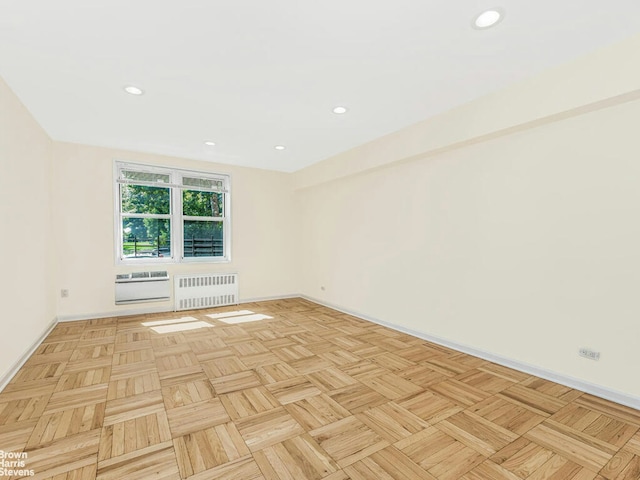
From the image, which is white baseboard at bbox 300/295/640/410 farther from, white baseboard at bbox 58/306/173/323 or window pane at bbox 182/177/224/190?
window pane at bbox 182/177/224/190

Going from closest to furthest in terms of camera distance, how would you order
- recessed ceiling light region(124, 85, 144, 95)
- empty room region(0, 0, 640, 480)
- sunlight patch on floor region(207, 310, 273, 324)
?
empty room region(0, 0, 640, 480)
recessed ceiling light region(124, 85, 144, 95)
sunlight patch on floor region(207, 310, 273, 324)

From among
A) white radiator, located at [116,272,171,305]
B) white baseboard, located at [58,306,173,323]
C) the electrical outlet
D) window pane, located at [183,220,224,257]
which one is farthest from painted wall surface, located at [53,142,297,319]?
the electrical outlet

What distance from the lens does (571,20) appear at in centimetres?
184

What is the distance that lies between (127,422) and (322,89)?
295 centimetres

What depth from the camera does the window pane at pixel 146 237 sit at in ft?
15.3

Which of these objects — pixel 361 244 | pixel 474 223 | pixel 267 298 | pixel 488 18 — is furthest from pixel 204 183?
pixel 488 18

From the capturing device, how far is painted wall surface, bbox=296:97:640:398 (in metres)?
2.22

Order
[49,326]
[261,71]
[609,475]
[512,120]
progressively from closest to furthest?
[609,475] → [261,71] → [512,120] → [49,326]

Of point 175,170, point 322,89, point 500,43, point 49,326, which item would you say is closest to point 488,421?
point 500,43

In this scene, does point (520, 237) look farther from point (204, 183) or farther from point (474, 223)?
point (204, 183)

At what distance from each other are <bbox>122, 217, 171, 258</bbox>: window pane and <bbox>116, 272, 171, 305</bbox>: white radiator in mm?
346

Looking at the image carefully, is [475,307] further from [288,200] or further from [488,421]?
[288,200]

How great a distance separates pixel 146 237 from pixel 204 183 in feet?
4.28

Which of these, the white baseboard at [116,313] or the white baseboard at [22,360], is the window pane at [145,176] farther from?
the white baseboard at [22,360]
